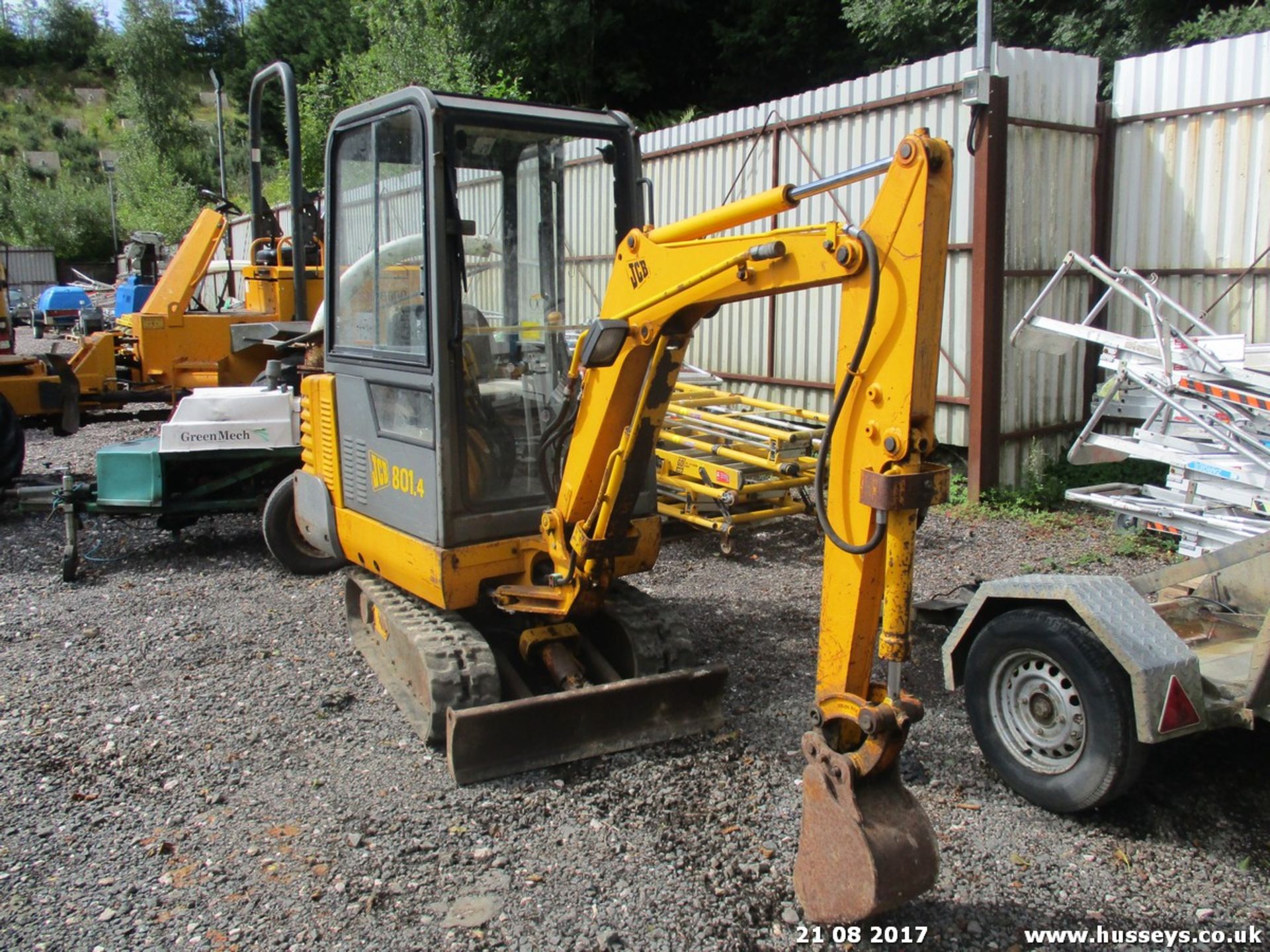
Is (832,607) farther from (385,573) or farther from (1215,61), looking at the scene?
(1215,61)

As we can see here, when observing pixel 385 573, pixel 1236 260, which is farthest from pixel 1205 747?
pixel 1236 260

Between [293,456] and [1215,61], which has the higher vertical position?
[1215,61]

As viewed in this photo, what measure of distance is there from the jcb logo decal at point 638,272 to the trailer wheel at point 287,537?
3958mm

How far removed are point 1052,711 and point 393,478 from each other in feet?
9.64

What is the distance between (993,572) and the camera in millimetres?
7164

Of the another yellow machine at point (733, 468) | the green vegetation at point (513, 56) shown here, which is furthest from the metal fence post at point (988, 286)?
the another yellow machine at point (733, 468)

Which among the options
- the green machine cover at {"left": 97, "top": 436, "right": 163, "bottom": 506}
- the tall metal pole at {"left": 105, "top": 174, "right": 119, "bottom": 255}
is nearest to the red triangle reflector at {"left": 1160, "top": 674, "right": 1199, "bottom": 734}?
the green machine cover at {"left": 97, "top": 436, "right": 163, "bottom": 506}

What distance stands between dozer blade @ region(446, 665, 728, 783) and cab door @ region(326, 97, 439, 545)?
85 centimetres

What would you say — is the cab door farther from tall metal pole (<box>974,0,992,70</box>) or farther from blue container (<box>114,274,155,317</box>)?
blue container (<box>114,274,155,317</box>)

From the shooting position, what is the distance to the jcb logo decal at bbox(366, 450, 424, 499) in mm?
4660

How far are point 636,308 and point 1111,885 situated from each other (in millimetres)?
2592

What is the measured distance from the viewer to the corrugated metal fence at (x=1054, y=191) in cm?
818
